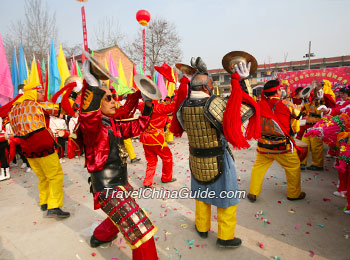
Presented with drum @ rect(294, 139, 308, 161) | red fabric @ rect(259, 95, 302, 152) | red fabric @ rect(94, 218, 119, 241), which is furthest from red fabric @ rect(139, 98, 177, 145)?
drum @ rect(294, 139, 308, 161)

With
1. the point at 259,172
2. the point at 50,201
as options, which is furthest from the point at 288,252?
the point at 50,201

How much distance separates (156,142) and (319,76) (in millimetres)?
16856

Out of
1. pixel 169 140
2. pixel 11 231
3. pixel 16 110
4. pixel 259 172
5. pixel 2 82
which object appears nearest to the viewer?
pixel 11 231

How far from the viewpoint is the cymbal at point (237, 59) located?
2053mm

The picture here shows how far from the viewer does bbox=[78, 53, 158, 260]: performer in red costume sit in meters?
1.88

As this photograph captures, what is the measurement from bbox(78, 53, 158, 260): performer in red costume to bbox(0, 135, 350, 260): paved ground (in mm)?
799

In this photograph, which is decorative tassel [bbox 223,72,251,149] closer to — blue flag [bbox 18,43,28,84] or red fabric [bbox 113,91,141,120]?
red fabric [bbox 113,91,141,120]

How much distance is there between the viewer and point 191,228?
308 cm

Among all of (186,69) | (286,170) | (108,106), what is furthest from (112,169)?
(286,170)

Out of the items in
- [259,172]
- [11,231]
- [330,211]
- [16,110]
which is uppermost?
[16,110]

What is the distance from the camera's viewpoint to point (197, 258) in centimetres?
249

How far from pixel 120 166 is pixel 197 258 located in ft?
4.69

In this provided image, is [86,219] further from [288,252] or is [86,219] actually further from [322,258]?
[322,258]

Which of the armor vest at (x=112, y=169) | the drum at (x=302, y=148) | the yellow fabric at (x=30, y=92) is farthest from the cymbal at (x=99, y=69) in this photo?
the drum at (x=302, y=148)
